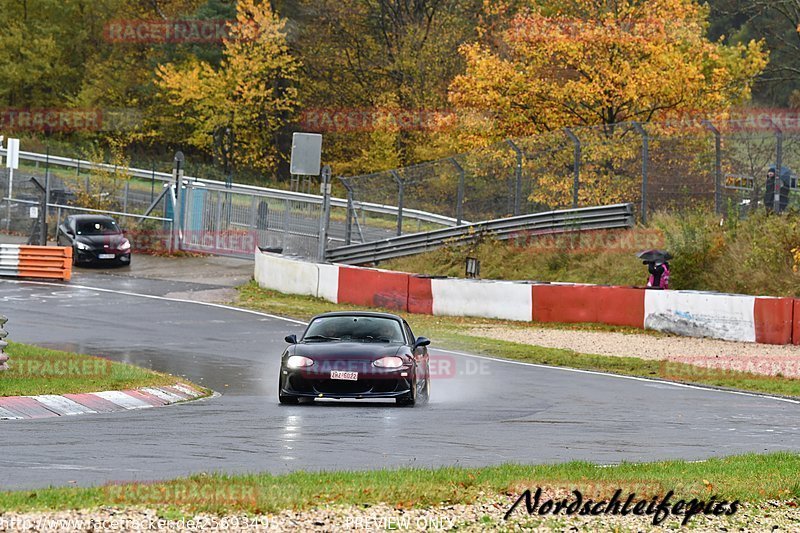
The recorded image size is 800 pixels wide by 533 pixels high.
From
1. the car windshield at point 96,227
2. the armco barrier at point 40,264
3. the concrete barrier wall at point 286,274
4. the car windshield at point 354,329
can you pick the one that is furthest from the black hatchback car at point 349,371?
the car windshield at point 96,227

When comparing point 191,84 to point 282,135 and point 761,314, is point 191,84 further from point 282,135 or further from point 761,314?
point 761,314

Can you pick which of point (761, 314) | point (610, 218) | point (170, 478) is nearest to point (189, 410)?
point (170, 478)

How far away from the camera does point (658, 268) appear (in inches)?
1142

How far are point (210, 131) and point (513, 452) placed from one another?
193 ft

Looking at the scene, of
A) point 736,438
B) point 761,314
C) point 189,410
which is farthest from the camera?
point 761,314

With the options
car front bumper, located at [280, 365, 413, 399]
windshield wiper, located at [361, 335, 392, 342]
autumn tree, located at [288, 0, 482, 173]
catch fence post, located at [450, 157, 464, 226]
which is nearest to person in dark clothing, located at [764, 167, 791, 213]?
catch fence post, located at [450, 157, 464, 226]

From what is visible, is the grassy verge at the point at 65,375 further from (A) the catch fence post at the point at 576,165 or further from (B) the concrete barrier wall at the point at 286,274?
(A) the catch fence post at the point at 576,165

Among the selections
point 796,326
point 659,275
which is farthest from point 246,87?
point 796,326

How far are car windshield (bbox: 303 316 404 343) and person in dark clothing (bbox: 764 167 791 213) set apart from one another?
17.4 m

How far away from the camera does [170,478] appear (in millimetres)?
9367

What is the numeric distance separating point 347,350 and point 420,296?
49.3 ft

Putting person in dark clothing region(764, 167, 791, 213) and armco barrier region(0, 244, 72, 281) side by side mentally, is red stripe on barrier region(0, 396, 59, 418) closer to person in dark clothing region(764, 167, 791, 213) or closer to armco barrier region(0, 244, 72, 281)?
person in dark clothing region(764, 167, 791, 213)

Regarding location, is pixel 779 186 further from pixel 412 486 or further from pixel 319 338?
pixel 412 486

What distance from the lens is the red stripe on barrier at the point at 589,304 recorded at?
27.8m
